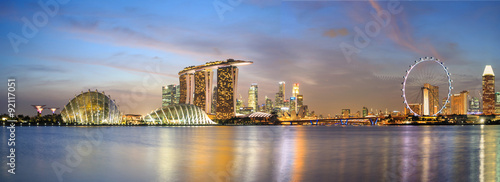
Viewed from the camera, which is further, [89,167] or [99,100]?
[99,100]

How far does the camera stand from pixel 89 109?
15450cm

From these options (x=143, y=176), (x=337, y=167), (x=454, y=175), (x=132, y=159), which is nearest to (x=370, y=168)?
(x=337, y=167)

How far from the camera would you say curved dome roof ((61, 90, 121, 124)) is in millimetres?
153250

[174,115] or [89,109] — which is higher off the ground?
[89,109]

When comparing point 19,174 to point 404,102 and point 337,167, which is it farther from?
point 404,102

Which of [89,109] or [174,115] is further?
[174,115]

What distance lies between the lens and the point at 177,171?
25.8 meters

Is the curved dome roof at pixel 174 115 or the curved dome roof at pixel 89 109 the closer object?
the curved dome roof at pixel 89 109

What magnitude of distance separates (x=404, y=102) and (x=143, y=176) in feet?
482

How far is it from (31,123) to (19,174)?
185161 mm

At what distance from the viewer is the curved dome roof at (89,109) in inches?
6033

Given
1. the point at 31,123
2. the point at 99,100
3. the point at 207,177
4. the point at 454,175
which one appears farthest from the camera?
the point at 31,123

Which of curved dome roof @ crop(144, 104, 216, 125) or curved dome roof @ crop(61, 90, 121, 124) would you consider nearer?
curved dome roof @ crop(61, 90, 121, 124)

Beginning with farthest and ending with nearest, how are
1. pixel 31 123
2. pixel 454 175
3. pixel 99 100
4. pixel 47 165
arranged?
pixel 31 123
pixel 99 100
pixel 47 165
pixel 454 175
